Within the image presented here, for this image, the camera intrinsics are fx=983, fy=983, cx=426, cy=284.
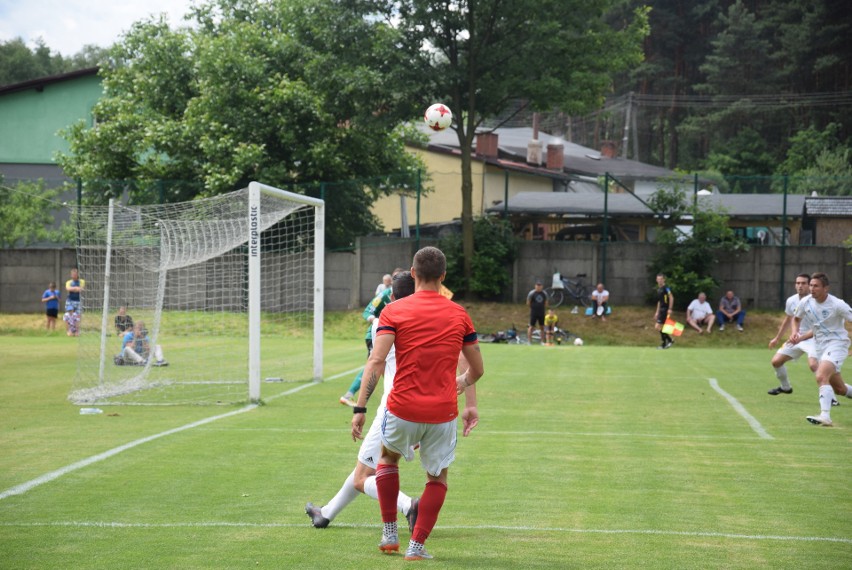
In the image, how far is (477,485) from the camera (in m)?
8.48

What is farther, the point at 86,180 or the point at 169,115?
the point at 169,115

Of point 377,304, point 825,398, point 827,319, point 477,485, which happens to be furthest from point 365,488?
point 827,319

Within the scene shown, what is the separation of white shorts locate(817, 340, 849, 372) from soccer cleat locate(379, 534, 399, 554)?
28.6 ft

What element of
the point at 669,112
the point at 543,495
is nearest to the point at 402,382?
the point at 543,495

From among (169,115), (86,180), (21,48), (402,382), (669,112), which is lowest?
(402,382)

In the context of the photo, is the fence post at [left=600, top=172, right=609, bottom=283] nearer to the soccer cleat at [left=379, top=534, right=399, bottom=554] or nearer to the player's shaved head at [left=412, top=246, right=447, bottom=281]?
the player's shaved head at [left=412, top=246, right=447, bottom=281]

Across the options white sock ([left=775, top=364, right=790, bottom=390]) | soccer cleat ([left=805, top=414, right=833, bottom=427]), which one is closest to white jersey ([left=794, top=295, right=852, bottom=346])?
soccer cleat ([left=805, top=414, right=833, bottom=427])

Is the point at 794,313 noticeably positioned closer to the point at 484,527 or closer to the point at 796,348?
the point at 796,348

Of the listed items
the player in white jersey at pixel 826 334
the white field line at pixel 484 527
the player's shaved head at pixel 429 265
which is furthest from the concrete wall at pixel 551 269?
the player's shaved head at pixel 429 265

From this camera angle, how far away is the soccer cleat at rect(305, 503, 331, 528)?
6805 mm

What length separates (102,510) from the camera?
7.34 m

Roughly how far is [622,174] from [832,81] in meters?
17.9

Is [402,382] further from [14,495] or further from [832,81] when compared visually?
[832,81]

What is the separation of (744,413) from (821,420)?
126 cm
